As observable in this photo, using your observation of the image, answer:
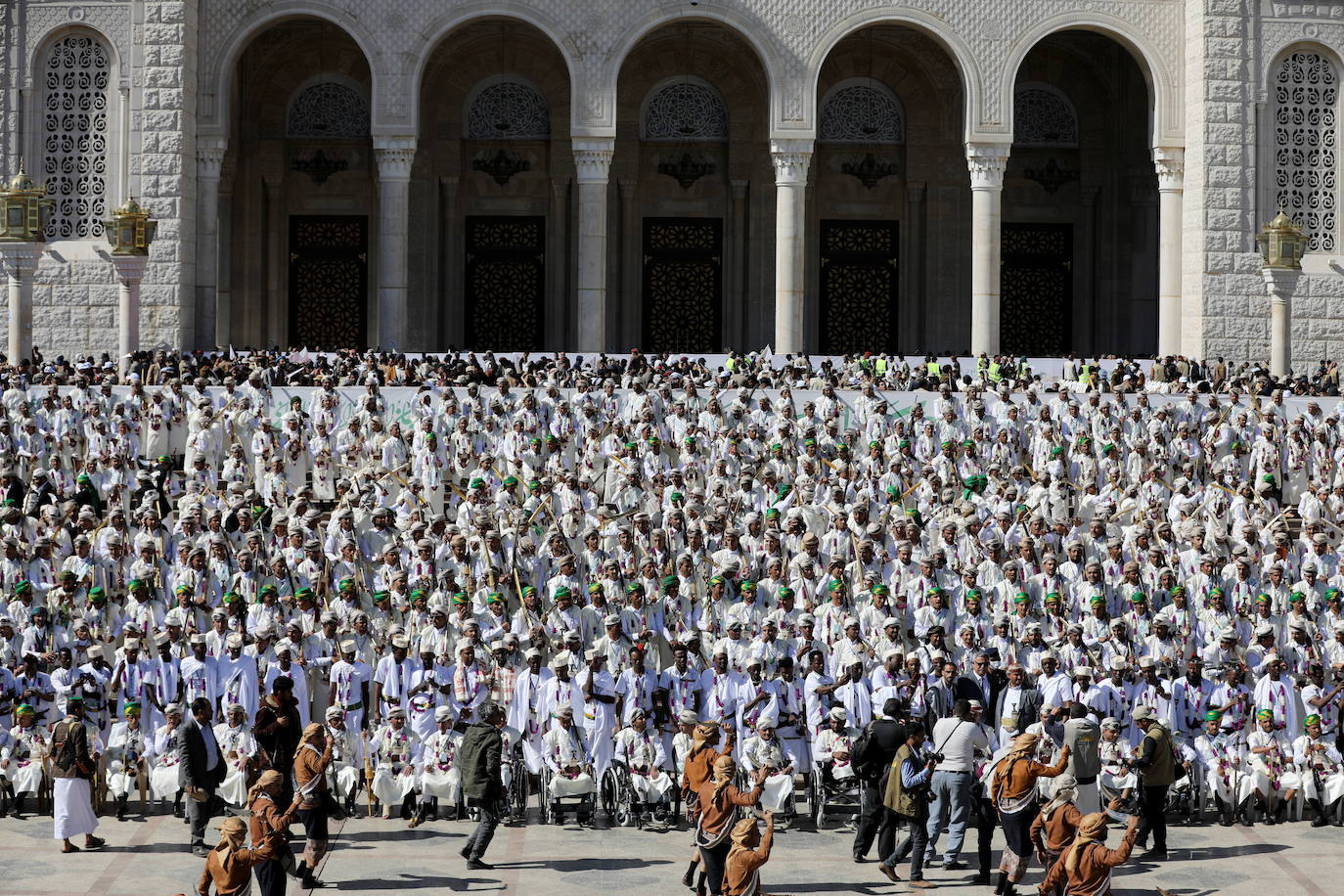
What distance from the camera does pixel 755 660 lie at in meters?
15.0

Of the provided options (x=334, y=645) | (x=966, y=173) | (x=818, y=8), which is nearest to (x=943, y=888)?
(x=334, y=645)

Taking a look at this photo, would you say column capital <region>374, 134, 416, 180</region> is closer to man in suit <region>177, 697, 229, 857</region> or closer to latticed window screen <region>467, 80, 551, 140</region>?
latticed window screen <region>467, 80, 551, 140</region>

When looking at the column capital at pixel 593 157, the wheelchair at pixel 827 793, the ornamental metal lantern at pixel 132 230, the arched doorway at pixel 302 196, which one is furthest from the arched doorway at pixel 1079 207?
the wheelchair at pixel 827 793

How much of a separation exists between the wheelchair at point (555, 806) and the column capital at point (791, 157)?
17.2 meters

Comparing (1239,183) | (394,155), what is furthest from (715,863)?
(1239,183)

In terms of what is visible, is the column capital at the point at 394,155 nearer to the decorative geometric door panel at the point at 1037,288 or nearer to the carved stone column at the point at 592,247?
the carved stone column at the point at 592,247

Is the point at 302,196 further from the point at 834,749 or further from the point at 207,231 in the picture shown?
the point at 834,749

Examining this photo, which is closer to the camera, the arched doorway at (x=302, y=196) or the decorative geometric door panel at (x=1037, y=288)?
the arched doorway at (x=302, y=196)

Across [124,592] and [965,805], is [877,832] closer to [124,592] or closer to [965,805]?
[965,805]

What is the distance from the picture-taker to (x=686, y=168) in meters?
34.4

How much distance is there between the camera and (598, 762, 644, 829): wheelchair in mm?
14625

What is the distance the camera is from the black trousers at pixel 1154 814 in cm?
1362

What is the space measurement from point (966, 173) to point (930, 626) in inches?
767

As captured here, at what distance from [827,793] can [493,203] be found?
70.3ft
